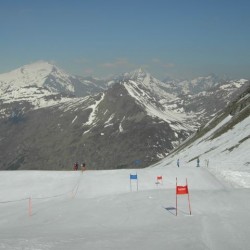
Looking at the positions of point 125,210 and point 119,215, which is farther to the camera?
point 125,210

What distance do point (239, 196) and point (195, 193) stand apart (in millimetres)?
3863

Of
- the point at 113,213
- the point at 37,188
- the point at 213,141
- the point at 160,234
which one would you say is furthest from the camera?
the point at 213,141

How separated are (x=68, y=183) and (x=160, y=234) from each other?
27.3 m

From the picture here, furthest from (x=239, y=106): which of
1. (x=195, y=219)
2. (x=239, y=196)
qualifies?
(x=195, y=219)

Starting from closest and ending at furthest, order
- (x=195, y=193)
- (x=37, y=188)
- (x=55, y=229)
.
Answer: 1. (x=55, y=229)
2. (x=195, y=193)
3. (x=37, y=188)

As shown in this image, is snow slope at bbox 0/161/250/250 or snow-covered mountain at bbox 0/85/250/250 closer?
snow slope at bbox 0/161/250/250

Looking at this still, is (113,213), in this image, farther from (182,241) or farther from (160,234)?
(182,241)

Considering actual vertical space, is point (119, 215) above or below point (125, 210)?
below

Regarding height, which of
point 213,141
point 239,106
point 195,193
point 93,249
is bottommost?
point 93,249

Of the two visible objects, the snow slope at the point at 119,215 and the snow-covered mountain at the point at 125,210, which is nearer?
the snow slope at the point at 119,215

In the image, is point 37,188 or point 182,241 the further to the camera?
point 37,188

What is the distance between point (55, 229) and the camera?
2584cm

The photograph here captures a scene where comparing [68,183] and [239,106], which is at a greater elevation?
[239,106]

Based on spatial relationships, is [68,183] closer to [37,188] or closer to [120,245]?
[37,188]
